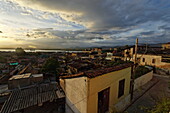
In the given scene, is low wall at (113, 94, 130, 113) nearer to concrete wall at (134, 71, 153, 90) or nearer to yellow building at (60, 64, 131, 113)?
yellow building at (60, 64, 131, 113)

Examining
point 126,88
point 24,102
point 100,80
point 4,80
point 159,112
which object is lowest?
point 4,80

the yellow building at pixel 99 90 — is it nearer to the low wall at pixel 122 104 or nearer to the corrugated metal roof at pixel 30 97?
the low wall at pixel 122 104

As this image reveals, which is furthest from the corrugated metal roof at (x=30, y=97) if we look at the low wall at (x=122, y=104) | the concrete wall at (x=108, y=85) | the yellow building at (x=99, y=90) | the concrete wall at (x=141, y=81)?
the concrete wall at (x=141, y=81)

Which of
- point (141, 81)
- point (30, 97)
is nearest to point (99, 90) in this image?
point (30, 97)

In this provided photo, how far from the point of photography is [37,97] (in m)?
5.83

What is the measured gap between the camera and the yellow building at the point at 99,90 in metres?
3.82

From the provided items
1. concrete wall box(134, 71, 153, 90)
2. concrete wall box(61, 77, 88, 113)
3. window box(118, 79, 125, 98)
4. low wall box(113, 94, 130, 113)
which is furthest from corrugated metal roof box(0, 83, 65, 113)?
concrete wall box(134, 71, 153, 90)

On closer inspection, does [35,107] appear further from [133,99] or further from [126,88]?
[133,99]

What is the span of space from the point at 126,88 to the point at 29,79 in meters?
9.72

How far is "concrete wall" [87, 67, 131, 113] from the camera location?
3.88 meters

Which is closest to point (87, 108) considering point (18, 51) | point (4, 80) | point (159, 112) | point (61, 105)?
point (159, 112)

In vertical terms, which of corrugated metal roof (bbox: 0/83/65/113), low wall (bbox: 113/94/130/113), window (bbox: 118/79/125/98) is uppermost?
window (bbox: 118/79/125/98)

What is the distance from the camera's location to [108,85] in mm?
4684

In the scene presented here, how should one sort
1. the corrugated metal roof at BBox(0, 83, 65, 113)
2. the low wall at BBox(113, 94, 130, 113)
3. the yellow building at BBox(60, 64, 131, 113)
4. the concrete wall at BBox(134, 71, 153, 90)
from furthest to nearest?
the concrete wall at BBox(134, 71, 153, 90)
the low wall at BBox(113, 94, 130, 113)
the corrugated metal roof at BBox(0, 83, 65, 113)
the yellow building at BBox(60, 64, 131, 113)
